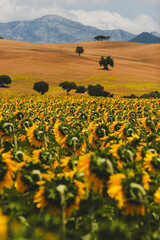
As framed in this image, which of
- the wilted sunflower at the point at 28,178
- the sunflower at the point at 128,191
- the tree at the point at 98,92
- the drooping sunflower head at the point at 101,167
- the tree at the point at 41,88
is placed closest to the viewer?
the sunflower at the point at 128,191

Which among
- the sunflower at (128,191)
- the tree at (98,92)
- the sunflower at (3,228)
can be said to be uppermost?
the sunflower at (3,228)

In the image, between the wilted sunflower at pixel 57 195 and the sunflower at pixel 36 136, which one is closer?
the wilted sunflower at pixel 57 195

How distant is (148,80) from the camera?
291 ft

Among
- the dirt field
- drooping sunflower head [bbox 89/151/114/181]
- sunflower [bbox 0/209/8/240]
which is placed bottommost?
sunflower [bbox 0/209/8/240]

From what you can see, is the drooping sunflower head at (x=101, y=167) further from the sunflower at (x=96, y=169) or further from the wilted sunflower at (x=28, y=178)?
the wilted sunflower at (x=28, y=178)

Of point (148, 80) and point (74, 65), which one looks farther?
point (74, 65)

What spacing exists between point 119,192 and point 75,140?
10.4 ft

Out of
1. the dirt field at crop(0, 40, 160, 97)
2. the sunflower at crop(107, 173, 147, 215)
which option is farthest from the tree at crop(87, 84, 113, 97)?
the sunflower at crop(107, 173, 147, 215)

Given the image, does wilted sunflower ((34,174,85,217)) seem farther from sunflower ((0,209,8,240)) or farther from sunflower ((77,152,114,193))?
sunflower ((0,209,8,240))

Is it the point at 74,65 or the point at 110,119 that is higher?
the point at 74,65

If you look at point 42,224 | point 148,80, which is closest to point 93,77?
point 148,80

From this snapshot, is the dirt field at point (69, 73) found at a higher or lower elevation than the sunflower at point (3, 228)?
higher

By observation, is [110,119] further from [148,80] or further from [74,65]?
[74,65]

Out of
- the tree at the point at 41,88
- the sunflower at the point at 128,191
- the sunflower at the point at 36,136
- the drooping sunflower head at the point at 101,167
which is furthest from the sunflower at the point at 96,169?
the tree at the point at 41,88
